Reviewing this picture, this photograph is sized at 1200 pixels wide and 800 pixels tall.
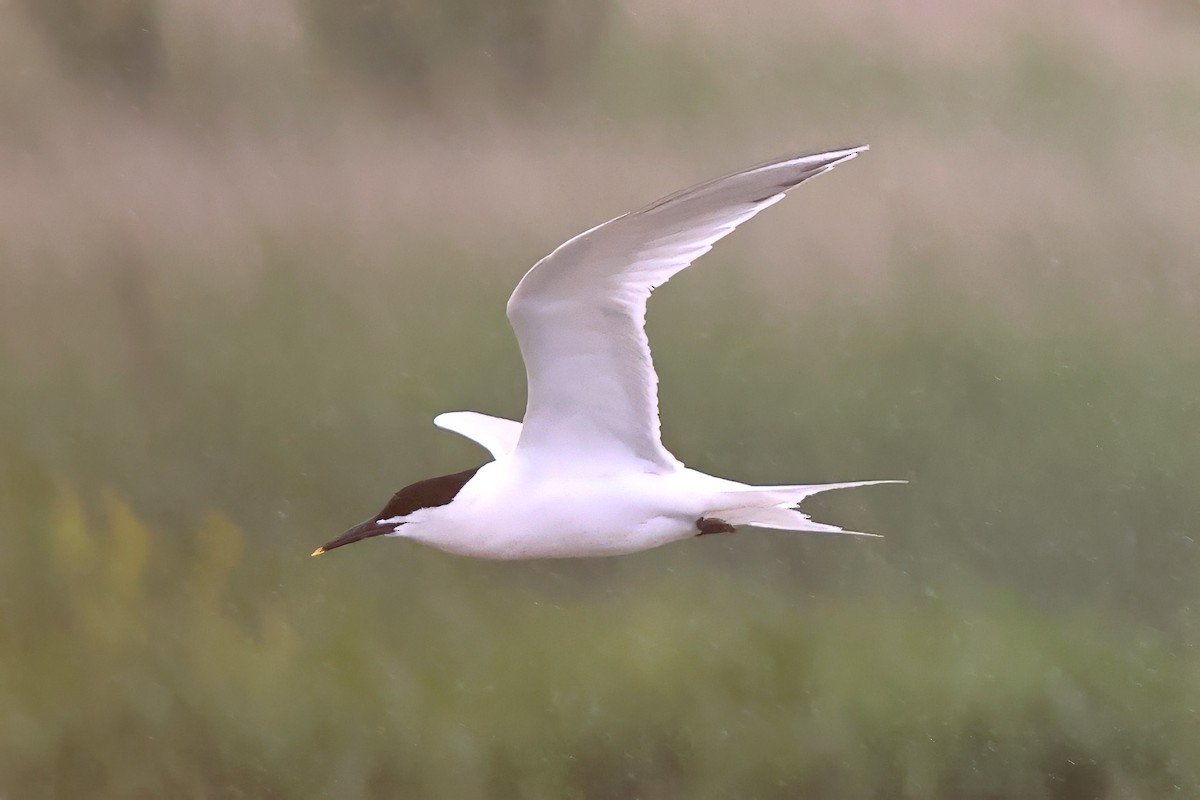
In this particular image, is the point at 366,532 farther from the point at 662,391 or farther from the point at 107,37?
the point at 107,37

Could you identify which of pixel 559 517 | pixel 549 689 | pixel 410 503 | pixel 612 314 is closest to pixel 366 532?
pixel 410 503

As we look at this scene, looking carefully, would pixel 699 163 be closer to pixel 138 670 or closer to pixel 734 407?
pixel 734 407

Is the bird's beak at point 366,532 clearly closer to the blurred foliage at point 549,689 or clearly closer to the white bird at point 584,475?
the white bird at point 584,475

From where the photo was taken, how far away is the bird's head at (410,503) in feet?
4.63

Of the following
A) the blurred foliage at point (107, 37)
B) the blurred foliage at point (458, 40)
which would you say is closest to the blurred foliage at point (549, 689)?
the blurred foliage at point (107, 37)

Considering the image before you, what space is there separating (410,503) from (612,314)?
1.13 ft

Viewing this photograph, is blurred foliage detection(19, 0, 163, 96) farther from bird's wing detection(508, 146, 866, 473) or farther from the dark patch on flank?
the dark patch on flank

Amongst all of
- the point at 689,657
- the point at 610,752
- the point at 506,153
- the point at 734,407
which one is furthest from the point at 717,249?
the point at 610,752

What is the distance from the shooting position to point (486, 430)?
1.67 meters

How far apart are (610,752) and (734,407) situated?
2.29ft

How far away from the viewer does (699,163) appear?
2385 mm

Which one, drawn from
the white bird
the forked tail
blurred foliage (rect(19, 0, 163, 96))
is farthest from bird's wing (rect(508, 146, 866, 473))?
blurred foliage (rect(19, 0, 163, 96))

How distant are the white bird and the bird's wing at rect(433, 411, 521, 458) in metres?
0.14

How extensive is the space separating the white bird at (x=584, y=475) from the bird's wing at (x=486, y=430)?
5.7 inches
